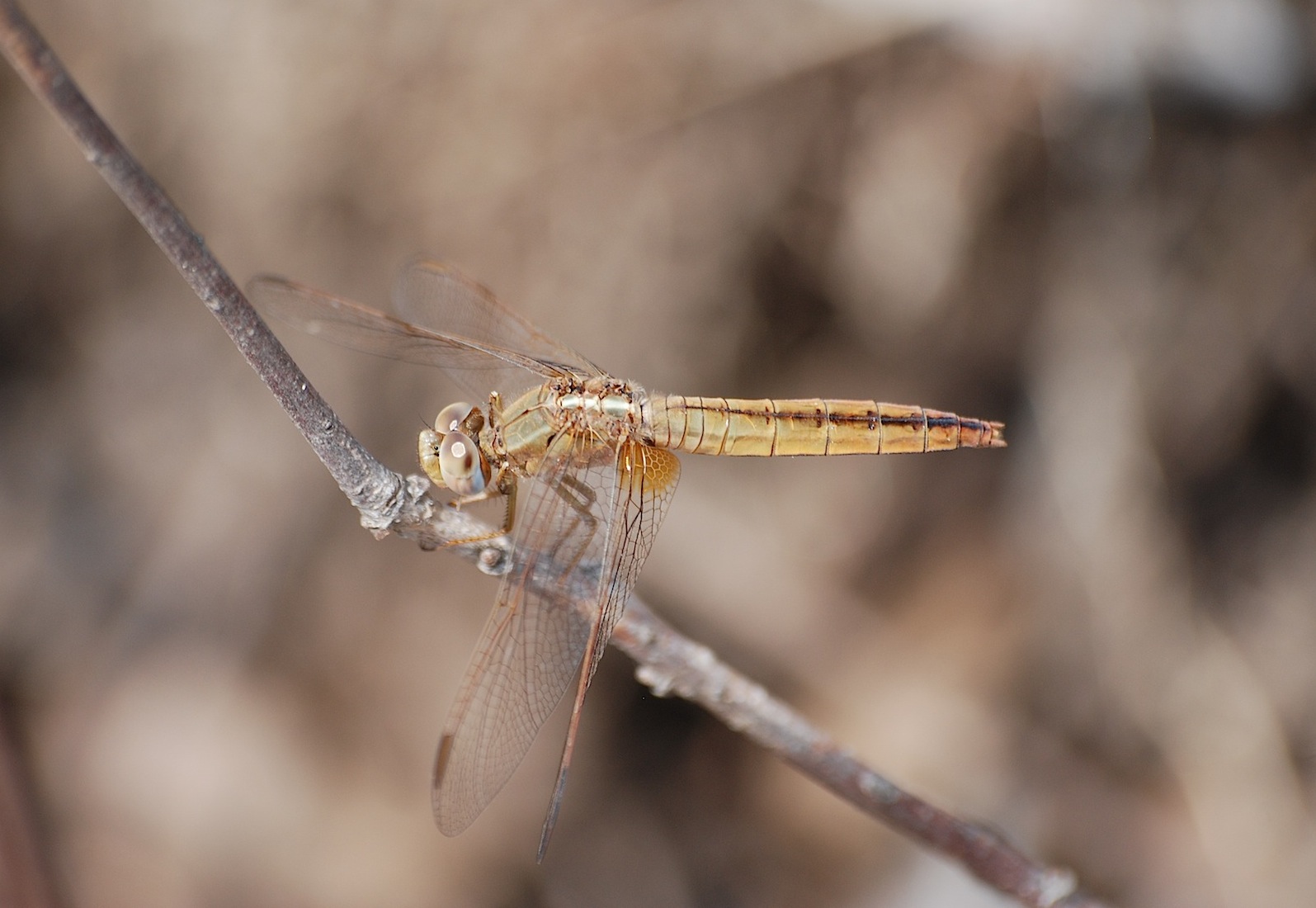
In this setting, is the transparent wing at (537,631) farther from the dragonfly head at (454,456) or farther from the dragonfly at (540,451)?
the dragonfly head at (454,456)

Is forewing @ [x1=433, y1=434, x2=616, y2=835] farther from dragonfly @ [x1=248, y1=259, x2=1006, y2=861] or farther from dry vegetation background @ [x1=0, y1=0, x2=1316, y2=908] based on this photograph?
dry vegetation background @ [x1=0, y1=0, x2=1316, y2=908]

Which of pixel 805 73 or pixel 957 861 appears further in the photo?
pixel 805 73

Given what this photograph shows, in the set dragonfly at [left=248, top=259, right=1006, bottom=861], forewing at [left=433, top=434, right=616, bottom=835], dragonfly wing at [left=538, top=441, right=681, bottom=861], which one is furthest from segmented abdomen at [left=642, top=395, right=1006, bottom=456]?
forewing at [left=433, top=434, right=616, bottom=835]

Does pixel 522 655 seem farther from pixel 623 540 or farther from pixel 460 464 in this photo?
pixel 460 464

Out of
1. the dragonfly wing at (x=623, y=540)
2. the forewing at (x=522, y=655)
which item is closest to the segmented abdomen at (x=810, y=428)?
the dragonfly wing at (x=623, y=540)

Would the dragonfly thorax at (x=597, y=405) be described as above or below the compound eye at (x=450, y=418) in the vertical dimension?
above

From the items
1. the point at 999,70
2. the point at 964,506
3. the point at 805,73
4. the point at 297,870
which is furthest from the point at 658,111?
the point at 297,870

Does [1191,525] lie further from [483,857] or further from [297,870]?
[297,870]
